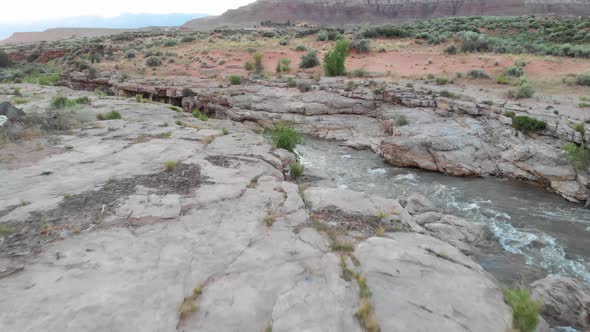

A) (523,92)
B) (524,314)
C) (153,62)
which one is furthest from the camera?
(153,62)

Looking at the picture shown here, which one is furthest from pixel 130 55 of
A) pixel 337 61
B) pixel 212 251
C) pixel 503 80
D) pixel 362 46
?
pixel 212 251

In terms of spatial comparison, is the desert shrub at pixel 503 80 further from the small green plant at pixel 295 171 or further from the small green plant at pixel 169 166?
the small green plant at pixel 169 166

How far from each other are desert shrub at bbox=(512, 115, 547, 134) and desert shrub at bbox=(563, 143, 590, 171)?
4.69 feet

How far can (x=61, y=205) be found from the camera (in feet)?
16.9

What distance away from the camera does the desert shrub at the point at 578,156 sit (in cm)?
1007

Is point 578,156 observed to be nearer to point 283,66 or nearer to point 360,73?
point 360,73

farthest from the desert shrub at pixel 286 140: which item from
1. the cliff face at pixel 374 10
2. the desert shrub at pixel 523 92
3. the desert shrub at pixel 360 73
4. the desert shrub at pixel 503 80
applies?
the cliff face at pixel 374 10

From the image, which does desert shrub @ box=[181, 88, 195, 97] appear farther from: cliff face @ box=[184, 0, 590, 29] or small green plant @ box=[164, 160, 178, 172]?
cliff face @ box=[184, 0, 590, 29]

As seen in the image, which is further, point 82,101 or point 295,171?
point 82,101

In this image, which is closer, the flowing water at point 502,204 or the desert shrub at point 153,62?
the flowing water at point 502,204

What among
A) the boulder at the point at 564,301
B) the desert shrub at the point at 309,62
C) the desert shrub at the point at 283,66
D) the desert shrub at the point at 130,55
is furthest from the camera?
the desert shrub at the point at 130,55

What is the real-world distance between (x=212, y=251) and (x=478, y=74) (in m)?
17.8

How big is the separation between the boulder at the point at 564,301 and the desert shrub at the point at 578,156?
617 cm

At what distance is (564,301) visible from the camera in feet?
16.6
